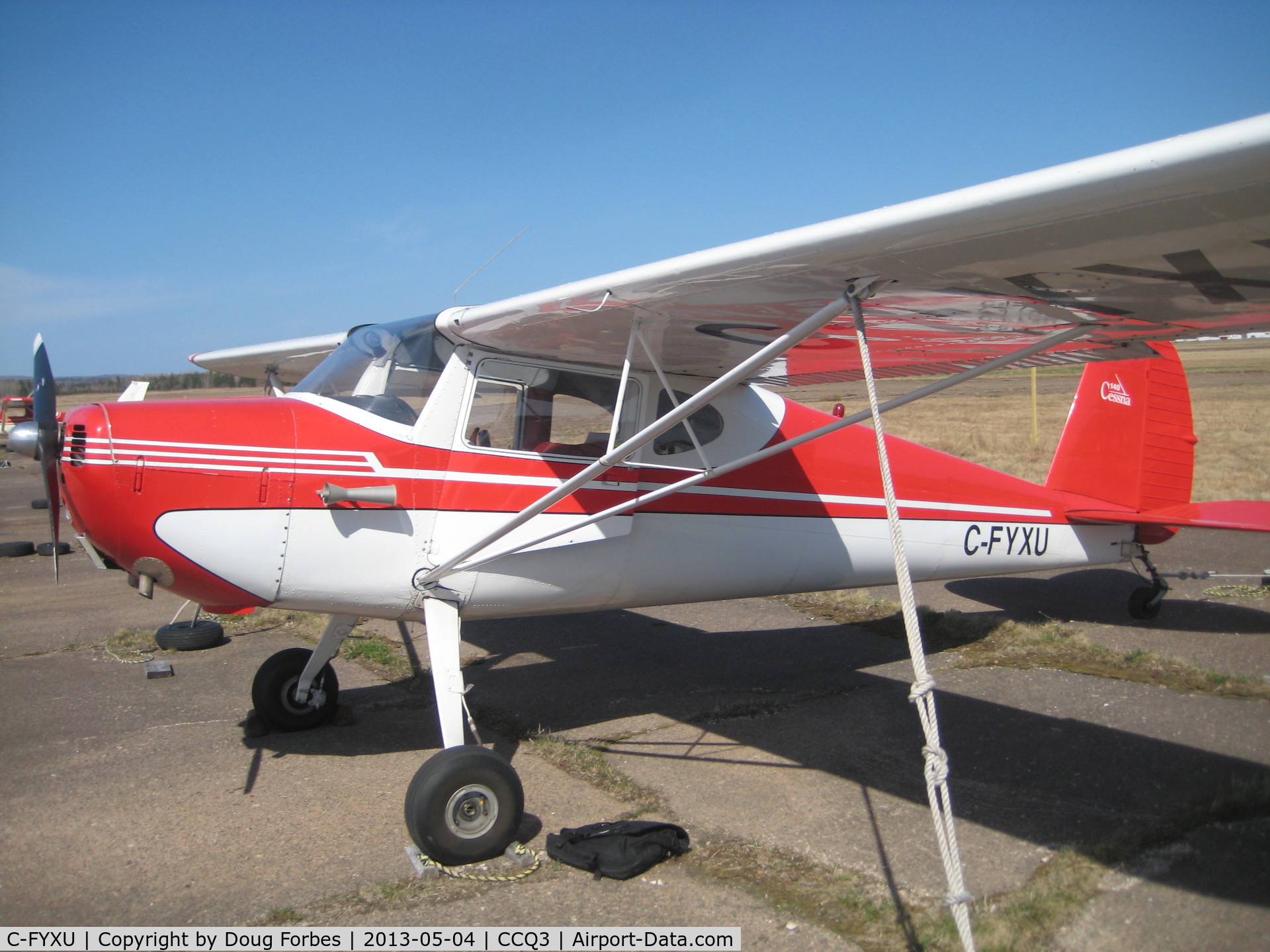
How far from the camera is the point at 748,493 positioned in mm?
5336

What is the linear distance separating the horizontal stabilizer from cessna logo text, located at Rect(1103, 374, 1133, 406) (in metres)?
0.97

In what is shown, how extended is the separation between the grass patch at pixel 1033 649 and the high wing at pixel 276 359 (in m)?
5.23

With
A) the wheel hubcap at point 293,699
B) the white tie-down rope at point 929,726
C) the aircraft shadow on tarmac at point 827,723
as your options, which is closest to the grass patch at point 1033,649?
the aircraft shadow on tarmac at point 827,723

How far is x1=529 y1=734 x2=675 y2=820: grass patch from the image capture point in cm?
416

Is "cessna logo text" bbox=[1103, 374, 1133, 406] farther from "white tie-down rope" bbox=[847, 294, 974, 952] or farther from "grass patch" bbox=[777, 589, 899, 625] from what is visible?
"white tie-down rope" bbox=[847, 294, 974, 952]

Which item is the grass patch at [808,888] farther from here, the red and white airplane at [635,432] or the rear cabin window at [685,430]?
the rear cabin window at [685,430]

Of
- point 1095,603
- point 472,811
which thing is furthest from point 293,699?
point 1095,603

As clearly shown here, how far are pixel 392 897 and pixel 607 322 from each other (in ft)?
9.06

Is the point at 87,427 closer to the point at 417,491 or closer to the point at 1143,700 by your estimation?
the point at 417,491

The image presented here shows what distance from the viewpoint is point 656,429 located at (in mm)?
3807


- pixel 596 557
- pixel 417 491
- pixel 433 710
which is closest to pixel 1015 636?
pixel 596 557

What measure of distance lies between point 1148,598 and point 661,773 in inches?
203

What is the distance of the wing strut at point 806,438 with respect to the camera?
12.1ft

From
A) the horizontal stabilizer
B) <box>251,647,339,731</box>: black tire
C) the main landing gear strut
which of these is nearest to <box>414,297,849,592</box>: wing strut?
the main landing gear strut
